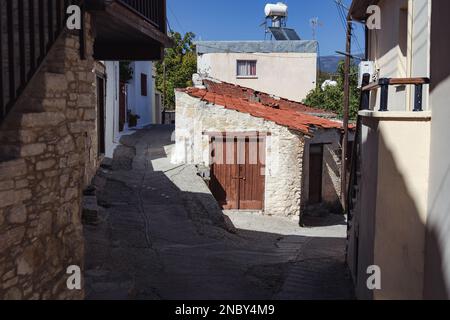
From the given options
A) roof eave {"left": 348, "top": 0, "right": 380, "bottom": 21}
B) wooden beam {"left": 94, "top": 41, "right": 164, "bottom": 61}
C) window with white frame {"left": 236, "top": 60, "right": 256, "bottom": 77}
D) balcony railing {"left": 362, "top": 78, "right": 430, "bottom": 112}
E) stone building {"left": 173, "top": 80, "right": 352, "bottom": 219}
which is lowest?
stone building {"left": 173, "top": 80, "right": 352, "bottom": 219}

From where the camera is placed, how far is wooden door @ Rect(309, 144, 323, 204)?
15297mm

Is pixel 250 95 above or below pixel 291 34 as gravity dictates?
below

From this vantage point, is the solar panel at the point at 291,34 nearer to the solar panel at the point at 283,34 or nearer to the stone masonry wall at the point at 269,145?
the solar panel at the point at 283,34

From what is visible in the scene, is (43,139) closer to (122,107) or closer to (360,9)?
(360,9)

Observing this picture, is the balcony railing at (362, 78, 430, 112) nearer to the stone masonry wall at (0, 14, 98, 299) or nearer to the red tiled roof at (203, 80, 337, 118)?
the stone masonry wall at (0, 14, 98, 299)

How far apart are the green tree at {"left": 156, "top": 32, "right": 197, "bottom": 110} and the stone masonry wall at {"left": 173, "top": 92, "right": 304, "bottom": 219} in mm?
18132

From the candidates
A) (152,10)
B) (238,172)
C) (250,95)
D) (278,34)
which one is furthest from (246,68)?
(152,10)

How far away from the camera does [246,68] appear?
25312 mm

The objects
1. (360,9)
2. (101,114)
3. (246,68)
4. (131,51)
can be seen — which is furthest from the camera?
(246,68)

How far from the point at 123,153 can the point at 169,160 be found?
150 cm

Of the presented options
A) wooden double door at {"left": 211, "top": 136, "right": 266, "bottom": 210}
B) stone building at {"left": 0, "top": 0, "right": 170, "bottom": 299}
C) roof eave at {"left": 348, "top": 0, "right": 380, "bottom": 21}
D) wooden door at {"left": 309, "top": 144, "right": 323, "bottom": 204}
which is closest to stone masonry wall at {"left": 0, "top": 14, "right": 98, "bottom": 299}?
stone building at {"left": 0, "top": 0, "right": 170, "bottom": 299}

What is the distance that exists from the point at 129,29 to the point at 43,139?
8.51 ft

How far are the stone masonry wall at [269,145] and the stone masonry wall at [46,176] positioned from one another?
8.54 m
